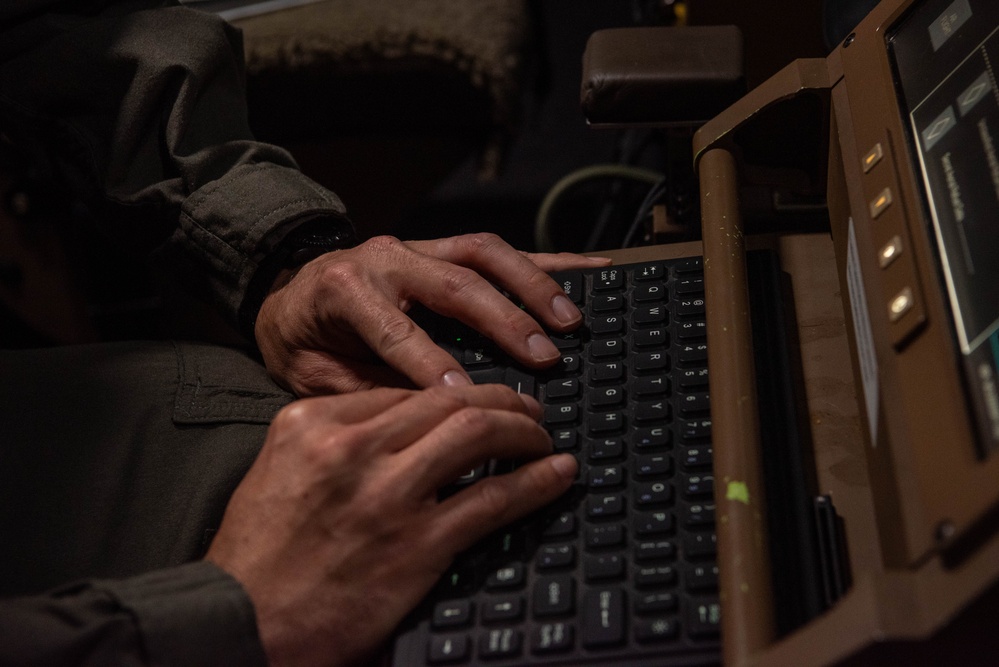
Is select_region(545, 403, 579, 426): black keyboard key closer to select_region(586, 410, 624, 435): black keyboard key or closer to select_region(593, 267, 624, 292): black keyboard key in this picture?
select_region(586, 410, 624, 435): black keyboard key

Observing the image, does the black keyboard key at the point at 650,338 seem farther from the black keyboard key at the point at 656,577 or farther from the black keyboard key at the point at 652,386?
the black keyboard key at the point at 656,577

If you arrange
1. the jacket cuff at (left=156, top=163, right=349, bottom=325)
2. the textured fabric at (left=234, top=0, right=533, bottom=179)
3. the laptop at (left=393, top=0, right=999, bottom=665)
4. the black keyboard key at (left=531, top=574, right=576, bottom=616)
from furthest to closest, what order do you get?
the textured fabric at (left=234, top=0, right=533, bottom=179) → the jacket cuff at (left=156, top=163, right=349, bottom=325) → the black keyboard key at (left=531, top=574, right=576, bottom=616) → the laptop at (left=393, top=0, right=999, bottom=665)

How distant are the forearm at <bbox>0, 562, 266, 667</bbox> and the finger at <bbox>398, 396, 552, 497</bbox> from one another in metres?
0.13

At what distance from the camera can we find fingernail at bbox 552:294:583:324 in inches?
26.3

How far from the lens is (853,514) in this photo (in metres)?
0.55

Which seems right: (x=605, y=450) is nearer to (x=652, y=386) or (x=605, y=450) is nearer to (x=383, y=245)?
(x=652, y=386)

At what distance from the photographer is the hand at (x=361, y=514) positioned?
0.54 m

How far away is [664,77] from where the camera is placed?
765mm

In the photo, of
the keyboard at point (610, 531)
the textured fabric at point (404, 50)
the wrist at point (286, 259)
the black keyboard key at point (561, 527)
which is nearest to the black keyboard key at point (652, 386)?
the keyboard at point (610, 531)

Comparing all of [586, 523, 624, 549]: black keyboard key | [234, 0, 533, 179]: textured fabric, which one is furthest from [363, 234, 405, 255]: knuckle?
[234, 0, 533, 179]: textured fabric

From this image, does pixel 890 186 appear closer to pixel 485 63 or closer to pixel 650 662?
pixel 650 662

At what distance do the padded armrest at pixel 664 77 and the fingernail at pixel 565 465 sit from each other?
35 cm

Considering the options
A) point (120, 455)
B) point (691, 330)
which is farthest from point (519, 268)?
point (120, 455)

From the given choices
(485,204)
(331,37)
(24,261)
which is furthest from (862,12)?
(24,261)
